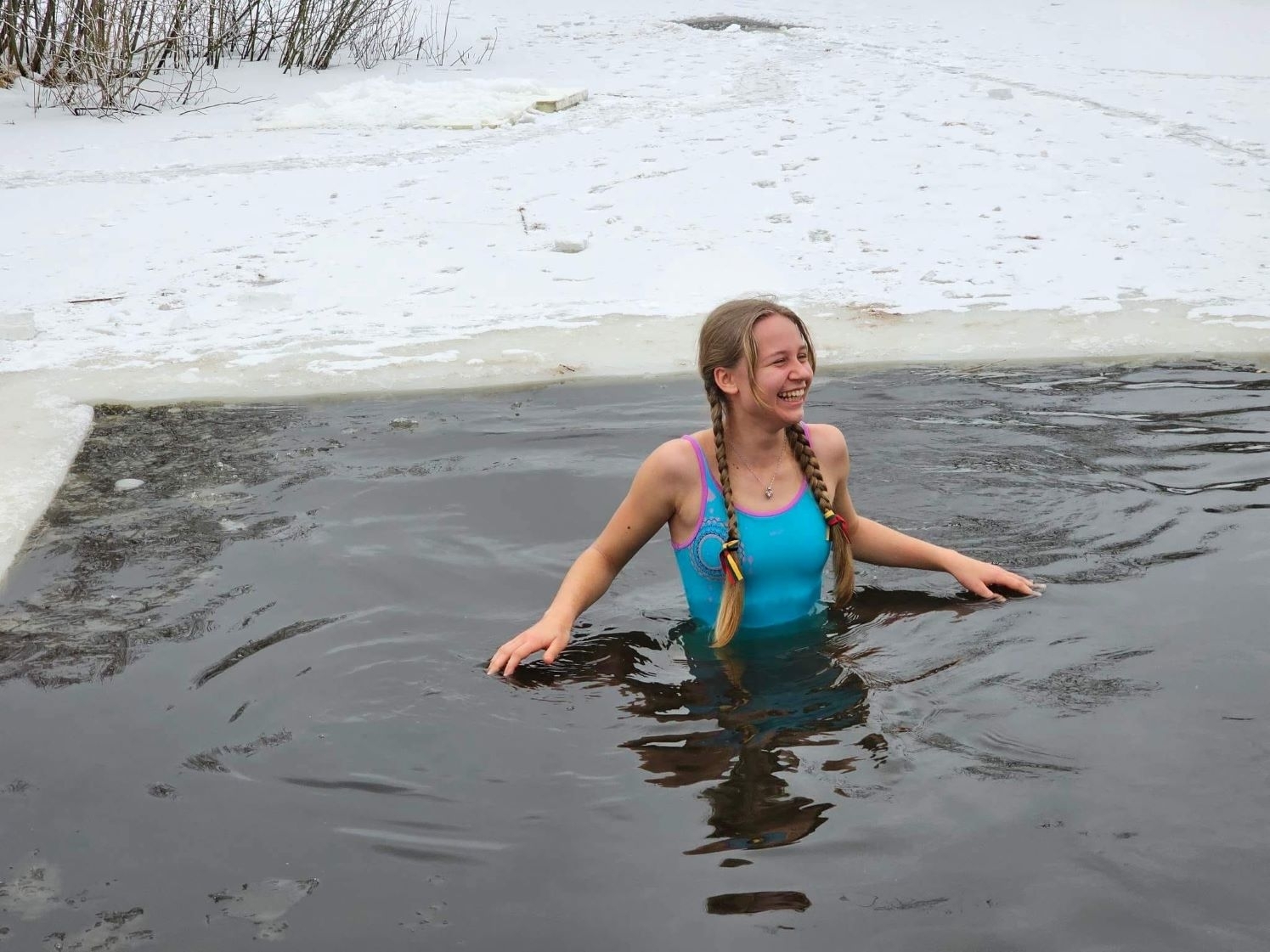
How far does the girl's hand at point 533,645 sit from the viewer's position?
3.62 metres

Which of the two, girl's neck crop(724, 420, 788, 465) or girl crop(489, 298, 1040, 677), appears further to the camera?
girl's neck crop(724, 420, 788, 465)

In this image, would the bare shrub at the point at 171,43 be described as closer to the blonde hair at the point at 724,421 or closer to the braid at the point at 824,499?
the blonde hair at the point at 724,421

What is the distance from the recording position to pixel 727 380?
12.2ft

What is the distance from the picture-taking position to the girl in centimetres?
365

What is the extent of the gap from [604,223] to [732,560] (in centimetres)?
510

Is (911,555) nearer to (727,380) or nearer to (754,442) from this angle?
(754,442)

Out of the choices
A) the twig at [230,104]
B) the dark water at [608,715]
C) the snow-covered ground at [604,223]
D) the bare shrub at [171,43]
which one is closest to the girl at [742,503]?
the dark water at [608,715]

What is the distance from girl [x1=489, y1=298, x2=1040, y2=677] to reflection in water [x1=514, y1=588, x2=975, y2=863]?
0.10 m

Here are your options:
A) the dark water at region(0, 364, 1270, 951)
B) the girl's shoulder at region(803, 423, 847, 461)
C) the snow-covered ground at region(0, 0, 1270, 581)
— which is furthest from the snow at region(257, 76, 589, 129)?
the girl's shoulder at region(803, 423, 847, 461)

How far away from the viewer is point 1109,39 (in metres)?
13.7

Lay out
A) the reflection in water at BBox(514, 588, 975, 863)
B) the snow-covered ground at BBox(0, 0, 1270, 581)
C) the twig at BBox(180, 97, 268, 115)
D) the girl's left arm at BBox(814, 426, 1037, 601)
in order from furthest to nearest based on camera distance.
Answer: the twig at BBox(180, 97, 268, 115)
the snow-covered ground at BBox(0, 0, 1270, 581)
the girl's left arm at BBox(814, 426, 1037, 601)
the reflection in water at BBox(514, 588, 975, 863)

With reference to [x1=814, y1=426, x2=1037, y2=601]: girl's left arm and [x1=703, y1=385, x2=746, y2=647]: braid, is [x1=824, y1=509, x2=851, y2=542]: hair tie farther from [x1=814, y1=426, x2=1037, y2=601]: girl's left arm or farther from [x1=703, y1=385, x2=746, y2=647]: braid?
[x1=703, y1=385, x2=746, y2=647]: braid

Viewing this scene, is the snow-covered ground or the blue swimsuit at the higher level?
the snow-covered ground

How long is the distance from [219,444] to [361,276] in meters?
2.32
